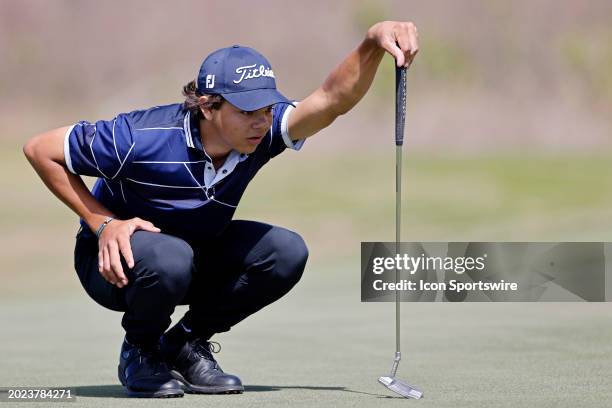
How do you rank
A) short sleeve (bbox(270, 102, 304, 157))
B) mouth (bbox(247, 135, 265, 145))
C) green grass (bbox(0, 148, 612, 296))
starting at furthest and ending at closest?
green grass (bbox(0, 148, 612, 296)) < short sleeve (bbox(270, 102, 304, 157)) < mouth (bbox(247, 135, 265, 145))

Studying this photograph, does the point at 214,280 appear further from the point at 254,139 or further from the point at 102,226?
the point at 254,139

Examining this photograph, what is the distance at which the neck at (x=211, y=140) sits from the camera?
4.41 meters

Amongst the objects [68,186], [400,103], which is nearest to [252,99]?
[400,103]

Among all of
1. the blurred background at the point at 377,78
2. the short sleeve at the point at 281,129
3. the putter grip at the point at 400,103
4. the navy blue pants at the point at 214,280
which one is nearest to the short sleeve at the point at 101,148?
the navy blue pants at the point at 214,280

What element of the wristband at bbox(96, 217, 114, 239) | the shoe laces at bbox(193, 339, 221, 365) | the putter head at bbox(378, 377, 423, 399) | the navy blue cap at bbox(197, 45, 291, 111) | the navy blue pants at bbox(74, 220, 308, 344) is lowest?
the putter head at bbox(378, 377, 423, 399)

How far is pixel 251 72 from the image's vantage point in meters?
4.33

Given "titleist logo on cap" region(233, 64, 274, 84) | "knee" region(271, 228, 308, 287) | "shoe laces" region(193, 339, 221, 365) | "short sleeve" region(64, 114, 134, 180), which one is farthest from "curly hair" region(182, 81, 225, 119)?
"shoe laces" region(193, 339, 221, 365)

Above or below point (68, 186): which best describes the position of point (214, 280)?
below

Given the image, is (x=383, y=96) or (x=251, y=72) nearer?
(x=251, y=72)

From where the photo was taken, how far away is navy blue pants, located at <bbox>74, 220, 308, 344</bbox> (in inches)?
172

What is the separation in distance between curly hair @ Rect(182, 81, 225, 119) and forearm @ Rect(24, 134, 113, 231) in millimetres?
473

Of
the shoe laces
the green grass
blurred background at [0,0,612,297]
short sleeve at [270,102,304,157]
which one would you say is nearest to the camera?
short sleeve at [270,102,304,157]

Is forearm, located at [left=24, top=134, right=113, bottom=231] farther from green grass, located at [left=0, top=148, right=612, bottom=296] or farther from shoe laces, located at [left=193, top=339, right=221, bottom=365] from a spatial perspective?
green grass, located at [left=0, top=148, right=612, bottom=296]

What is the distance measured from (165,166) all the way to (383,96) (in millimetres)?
16168
